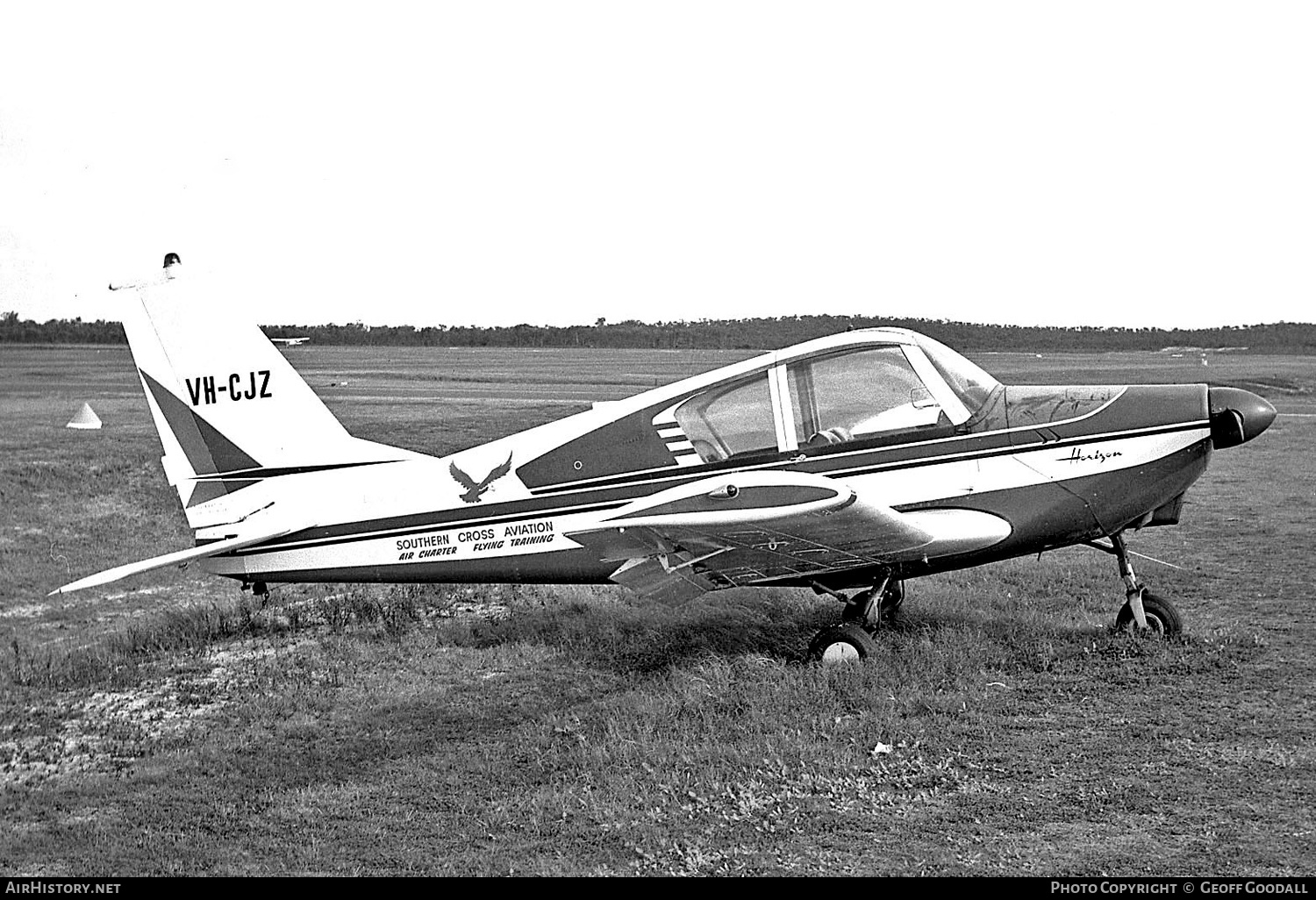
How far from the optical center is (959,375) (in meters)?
7.94

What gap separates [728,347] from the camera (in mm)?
59812

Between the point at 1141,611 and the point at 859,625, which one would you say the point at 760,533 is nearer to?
the point at 859,625

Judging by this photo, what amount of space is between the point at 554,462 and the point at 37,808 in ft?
12.2

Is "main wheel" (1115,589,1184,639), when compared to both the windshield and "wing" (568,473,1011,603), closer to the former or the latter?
"wing" (568,473,1011,603)

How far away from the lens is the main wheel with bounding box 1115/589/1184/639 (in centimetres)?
807

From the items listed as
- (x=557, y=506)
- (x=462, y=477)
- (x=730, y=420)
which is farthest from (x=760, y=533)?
(x=462, y=477)

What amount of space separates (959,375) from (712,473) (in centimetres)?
178

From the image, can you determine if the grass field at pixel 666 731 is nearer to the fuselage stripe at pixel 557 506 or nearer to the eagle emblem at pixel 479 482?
the fuselage stripe at pixel 557 506

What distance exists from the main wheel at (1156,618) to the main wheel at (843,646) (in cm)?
181

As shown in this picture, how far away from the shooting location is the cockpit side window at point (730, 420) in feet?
25.9

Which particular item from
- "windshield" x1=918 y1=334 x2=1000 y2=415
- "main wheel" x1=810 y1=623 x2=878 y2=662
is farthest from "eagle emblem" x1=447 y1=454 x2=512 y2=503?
"windshield" x1=918 y1=334 x2=1000 y2=415

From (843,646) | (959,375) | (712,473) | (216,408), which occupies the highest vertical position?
(216,408)
